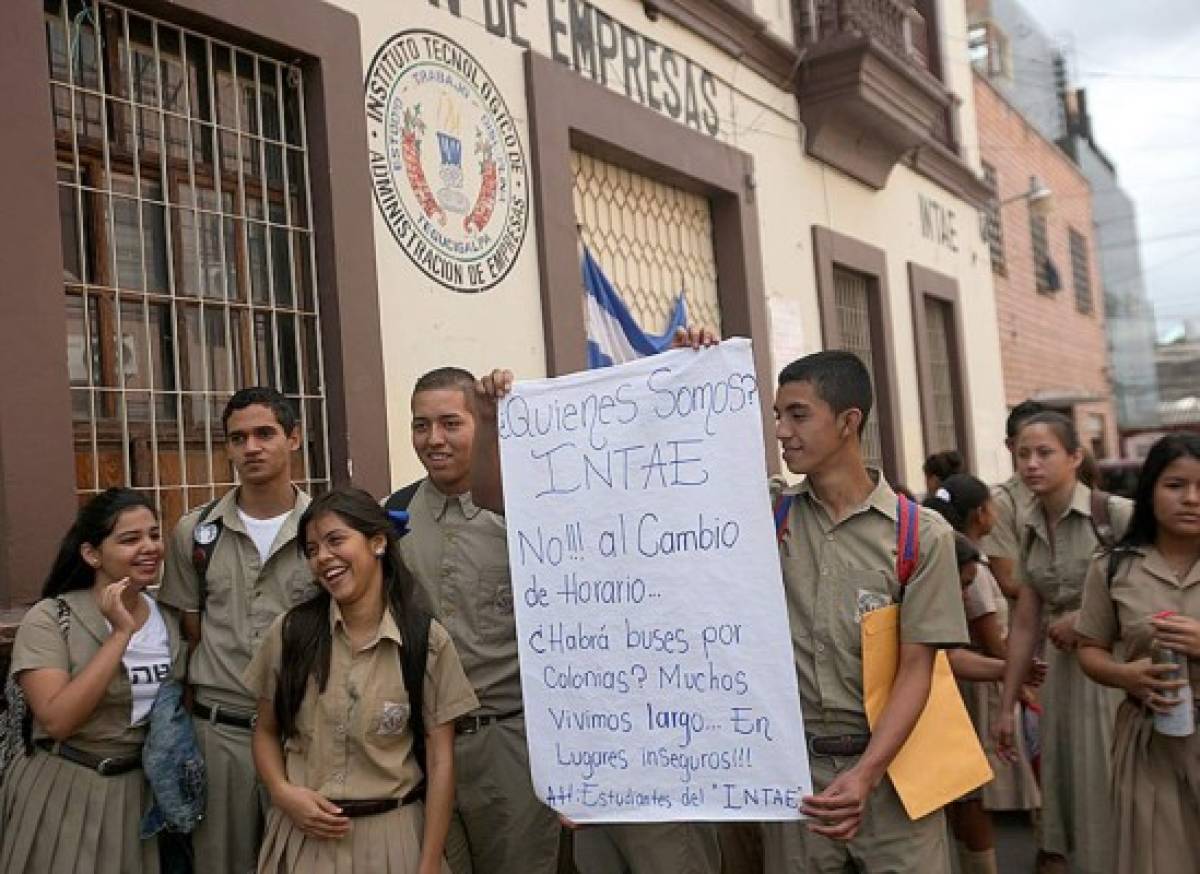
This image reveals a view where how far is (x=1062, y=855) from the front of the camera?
14.5 ft

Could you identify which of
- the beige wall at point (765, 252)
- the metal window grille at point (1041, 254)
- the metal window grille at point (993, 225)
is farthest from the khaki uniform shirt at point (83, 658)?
the metal window grille at point (1041, 254)

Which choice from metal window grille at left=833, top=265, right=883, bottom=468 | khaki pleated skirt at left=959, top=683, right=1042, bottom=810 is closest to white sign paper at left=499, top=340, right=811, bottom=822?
khaki pleated skirt at left=959, top=683, right=1042, bottom=810

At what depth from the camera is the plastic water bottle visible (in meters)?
3.16

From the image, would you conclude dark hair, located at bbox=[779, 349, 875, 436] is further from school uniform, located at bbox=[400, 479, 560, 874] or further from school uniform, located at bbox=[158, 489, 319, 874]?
school uniform, located at bbox=[158, 489, 319, 874]

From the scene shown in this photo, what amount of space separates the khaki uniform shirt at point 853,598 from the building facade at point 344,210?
2430mm

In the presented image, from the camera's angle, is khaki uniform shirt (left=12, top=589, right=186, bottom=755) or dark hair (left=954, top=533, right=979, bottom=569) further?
dark hair (left=954, top=533, right=979, bottom=569)

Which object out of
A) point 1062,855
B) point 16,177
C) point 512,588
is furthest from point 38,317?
point 1062,855

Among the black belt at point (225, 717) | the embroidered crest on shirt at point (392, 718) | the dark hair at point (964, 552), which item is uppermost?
the dark hair at point (964, 552)

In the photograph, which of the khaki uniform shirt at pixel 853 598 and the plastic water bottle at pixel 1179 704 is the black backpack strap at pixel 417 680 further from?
the plastic water bottle at pixel 1179 704

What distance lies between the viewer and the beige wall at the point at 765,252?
17.9 feet

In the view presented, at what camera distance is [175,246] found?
4.64 metres

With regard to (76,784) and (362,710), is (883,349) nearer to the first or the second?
(362,710)

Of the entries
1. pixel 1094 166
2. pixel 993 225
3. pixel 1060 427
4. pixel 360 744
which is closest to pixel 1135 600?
pixel 1060 427

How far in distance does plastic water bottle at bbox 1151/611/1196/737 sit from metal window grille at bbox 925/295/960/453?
8.83 metres
